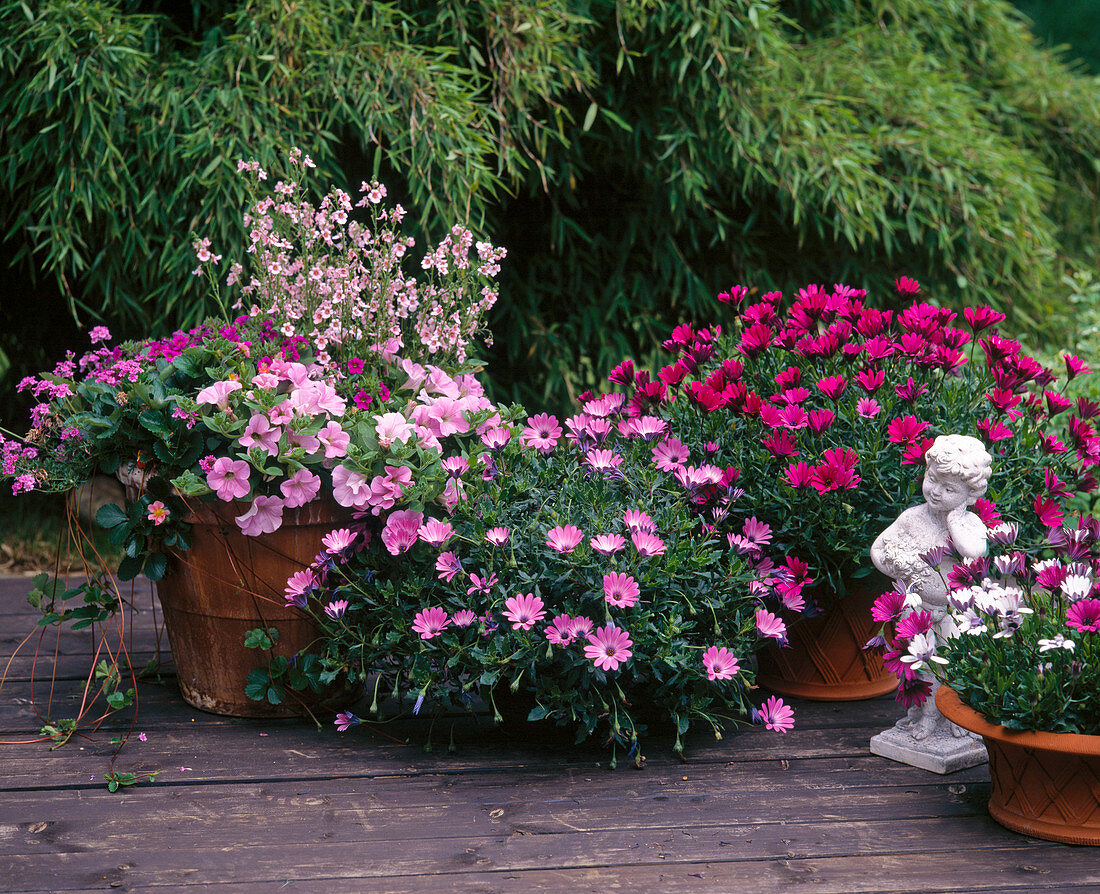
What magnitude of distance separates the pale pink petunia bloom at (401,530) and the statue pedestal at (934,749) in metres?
0.89

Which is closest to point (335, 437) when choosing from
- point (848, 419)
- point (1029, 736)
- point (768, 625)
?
point (768, 625)

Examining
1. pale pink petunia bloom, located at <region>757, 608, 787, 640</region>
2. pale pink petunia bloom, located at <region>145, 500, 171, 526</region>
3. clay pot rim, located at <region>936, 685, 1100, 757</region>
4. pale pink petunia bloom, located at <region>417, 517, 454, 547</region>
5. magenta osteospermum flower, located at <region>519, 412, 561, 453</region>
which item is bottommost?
clay pot rim, located at <region>936, 685, 1100, 757</region>

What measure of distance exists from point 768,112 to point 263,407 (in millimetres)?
1866

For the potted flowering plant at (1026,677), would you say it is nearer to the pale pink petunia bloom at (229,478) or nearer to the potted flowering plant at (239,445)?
the potted flowering plant at (239,445)

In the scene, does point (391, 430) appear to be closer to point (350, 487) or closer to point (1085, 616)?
point (350, 487)

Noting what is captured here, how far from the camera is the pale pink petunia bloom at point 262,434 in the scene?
176cm

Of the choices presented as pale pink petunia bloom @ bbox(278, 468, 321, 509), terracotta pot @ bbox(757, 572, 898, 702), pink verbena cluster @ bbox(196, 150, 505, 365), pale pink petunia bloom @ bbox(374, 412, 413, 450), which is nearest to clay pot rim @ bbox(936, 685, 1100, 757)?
terracotta pot @ bbox(757, 572, 898, 702)

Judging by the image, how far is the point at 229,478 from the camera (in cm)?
175

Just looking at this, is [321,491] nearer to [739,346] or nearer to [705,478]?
[705,478]

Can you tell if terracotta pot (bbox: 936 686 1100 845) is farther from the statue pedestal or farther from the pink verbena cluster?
the pink verbena cluster

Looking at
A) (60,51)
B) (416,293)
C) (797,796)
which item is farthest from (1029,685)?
(60,51)

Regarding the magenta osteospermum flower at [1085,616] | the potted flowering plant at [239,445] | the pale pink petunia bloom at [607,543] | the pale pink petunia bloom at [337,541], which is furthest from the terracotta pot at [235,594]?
the magenta osteospermum flower at [1085,616]

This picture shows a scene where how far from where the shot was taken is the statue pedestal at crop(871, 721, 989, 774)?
5.57 feet

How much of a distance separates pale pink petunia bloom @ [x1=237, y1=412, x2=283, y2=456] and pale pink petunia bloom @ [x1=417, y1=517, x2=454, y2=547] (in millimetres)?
310
